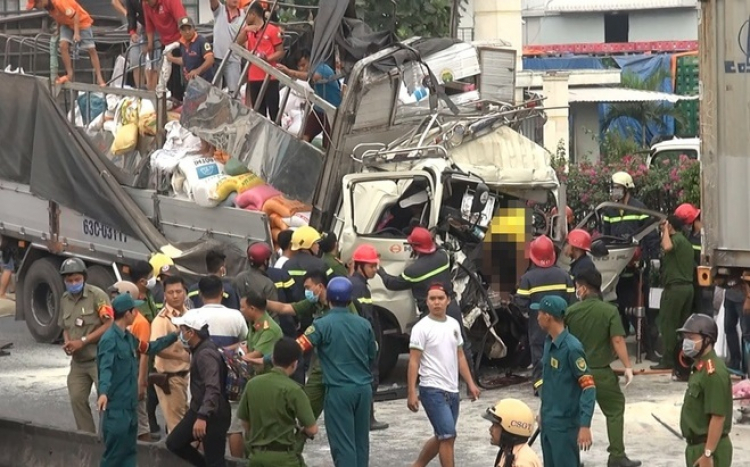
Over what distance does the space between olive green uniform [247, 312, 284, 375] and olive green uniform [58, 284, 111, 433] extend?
1.63 meters

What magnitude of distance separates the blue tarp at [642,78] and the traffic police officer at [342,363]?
23448 millimetres

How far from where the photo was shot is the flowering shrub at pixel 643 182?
1708 cm

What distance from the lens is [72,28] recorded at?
19.2 meters

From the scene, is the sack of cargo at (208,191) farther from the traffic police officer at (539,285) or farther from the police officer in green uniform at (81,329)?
the traffic police officer at (539,285)

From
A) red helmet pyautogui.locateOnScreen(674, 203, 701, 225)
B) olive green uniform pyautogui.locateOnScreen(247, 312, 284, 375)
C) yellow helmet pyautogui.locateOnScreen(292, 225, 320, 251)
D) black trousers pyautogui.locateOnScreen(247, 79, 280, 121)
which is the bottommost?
olive green uniform pyautogui.locateOnScreen(247, 312, 284, 375)

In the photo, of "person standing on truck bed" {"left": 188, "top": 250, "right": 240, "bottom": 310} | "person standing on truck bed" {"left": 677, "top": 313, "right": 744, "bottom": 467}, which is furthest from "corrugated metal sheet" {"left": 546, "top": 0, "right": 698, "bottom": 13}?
"person standing on truck bed" {"left": 677, "top": 313, "right": 744, "bottom": 467}

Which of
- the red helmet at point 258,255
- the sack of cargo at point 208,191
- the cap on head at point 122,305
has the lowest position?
the cap on head at point 122,305

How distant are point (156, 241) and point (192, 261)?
108cm

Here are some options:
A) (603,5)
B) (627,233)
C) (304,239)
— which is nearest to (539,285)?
(304,239)

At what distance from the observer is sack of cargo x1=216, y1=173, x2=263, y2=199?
15633mm

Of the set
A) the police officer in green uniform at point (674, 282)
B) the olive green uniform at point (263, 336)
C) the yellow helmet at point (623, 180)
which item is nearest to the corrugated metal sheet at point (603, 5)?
the yellow helmet at point (623, 180)

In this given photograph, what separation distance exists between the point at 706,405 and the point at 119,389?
13.7 ft

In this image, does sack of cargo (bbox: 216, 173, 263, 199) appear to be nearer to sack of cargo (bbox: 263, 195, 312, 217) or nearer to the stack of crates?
sack of cargo (bbox: 263, 195, 312, 217)

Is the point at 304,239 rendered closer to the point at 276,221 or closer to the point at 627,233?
the point at 276,221
